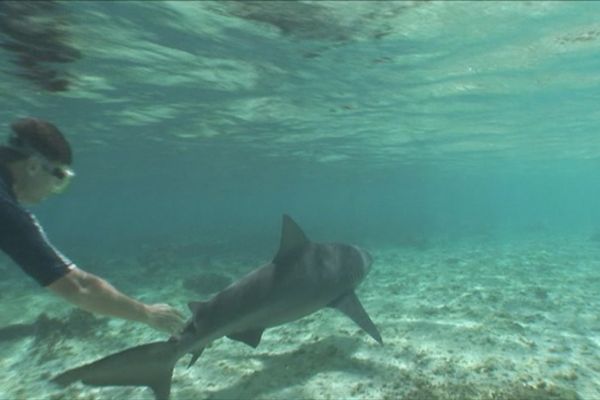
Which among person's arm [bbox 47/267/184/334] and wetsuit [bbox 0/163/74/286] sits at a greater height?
wetsuit [bbox 0/163/74/286]

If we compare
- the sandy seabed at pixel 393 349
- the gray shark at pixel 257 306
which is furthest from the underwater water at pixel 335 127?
the gray shark at pixel 257 306

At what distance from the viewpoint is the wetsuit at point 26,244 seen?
413cm

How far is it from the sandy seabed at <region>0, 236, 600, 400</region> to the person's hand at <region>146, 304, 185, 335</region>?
2.08 meters

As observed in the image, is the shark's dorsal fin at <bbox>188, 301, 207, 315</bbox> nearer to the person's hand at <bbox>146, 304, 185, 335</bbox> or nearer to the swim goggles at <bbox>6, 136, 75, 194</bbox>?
the person's hand at <bbox>146, 304, 185, 335</bbox>

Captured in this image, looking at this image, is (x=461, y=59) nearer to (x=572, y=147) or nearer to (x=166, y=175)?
(x=572, y=147)

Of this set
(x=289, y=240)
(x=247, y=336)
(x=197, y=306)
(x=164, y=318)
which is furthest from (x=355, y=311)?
(x=164, y=318)

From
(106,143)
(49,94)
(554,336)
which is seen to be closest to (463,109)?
(554,336)

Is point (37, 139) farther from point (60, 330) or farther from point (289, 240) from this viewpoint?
point (60, 330)

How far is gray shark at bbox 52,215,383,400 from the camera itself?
5.90 m

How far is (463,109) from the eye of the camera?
2494 centimetres

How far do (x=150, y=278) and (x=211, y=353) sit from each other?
13.6 meters

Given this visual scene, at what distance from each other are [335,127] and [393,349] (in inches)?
804

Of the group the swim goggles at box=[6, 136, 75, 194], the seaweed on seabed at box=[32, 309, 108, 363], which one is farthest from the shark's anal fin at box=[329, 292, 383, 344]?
the seaweed on seabed at box=[32, 309, 108, 363]

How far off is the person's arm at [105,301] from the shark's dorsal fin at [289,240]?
2.46 m
